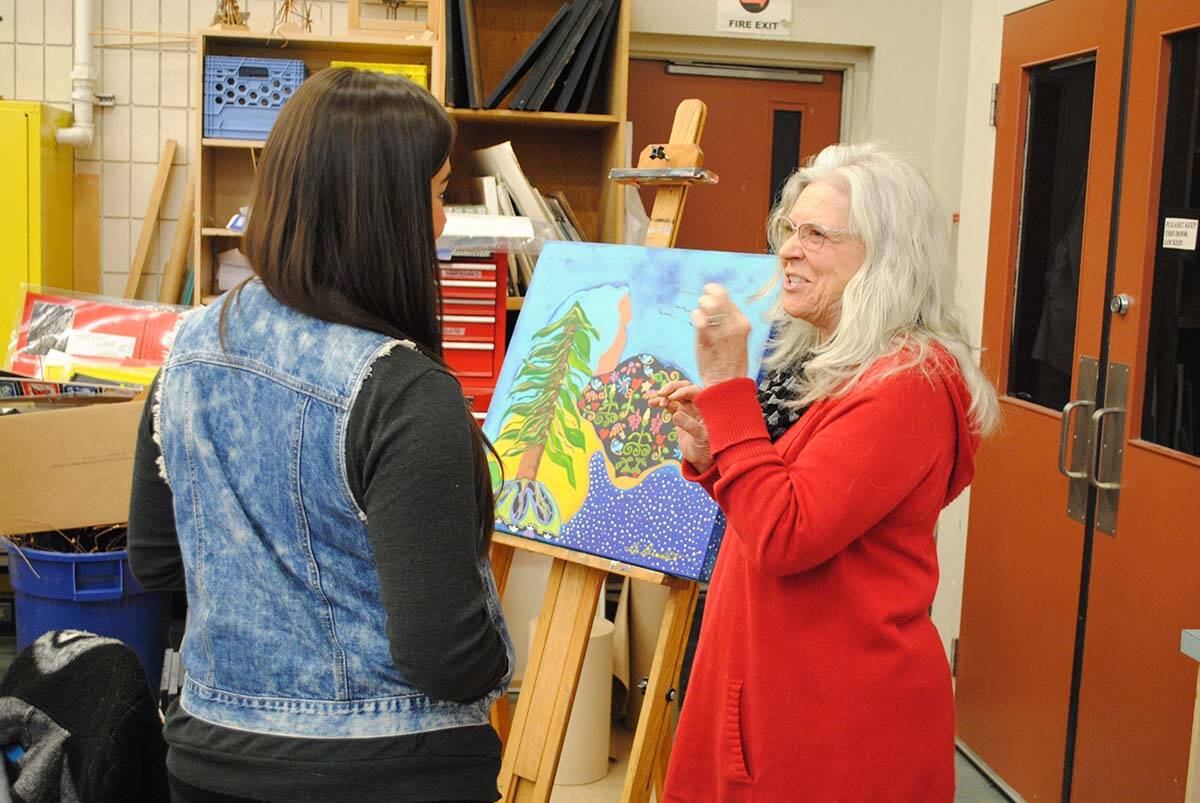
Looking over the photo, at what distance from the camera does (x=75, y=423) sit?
120 inches

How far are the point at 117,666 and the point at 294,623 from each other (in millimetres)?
407

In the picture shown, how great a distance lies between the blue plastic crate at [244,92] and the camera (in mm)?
3477

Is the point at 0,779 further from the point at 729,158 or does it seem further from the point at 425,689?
the point at 729,158

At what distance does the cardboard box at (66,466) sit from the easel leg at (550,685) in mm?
1431

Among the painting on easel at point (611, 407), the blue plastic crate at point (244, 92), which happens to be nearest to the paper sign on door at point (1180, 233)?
the painting on easel at point (611, 407)

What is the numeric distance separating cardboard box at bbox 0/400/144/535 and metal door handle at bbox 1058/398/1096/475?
2219 mm

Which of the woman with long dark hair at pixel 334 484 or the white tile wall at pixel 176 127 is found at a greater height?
the white tile wall at pixel 176 127

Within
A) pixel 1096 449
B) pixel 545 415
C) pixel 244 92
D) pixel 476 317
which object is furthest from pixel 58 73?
pixel 1096 449

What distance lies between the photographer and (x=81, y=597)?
10.1 feet

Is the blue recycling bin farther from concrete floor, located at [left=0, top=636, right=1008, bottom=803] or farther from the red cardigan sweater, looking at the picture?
the red cardigan sweater

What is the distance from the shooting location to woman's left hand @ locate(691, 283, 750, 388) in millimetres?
1424

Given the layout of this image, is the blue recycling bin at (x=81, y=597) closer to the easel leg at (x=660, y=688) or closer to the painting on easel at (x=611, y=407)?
the painting on easel at (x=611, y=407)

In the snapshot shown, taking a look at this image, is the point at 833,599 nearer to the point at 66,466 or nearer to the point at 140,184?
the point at 66,466
